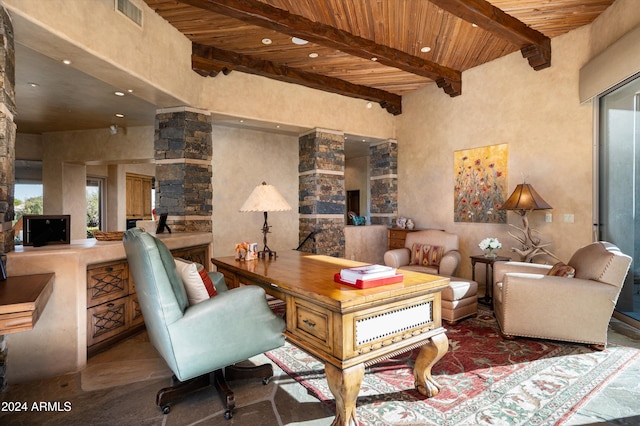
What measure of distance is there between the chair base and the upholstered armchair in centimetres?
267

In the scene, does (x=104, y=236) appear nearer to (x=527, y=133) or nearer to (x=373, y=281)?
(x=373, y=281)

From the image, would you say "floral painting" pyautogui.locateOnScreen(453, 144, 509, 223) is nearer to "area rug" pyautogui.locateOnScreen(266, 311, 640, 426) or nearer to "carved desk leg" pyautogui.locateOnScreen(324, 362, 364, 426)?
"area rug" pyautogui.locateOnScreen(266, 311, 640, 426)

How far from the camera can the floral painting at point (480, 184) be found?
5020 millimetres

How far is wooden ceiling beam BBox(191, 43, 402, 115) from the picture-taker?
179 inches

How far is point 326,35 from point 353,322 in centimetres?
352

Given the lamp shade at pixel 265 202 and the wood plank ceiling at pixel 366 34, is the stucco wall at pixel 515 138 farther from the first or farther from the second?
the lamp shade at pixel 265 202

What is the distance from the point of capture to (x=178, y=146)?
4.57m

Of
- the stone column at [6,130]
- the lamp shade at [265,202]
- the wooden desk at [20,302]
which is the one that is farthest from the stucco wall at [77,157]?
the wooden desk at [20,302]

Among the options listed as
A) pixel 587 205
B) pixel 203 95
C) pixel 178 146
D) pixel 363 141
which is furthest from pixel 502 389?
pixel 363 141

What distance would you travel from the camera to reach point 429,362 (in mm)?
2137

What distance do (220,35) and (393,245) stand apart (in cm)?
442

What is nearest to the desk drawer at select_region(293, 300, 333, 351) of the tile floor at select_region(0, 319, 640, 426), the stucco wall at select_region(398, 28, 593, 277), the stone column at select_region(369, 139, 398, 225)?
the tile floor at select_region(0, 319, 640, 426)

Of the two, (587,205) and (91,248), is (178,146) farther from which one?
(587,205)

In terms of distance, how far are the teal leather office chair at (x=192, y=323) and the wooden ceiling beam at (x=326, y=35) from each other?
2585mm
